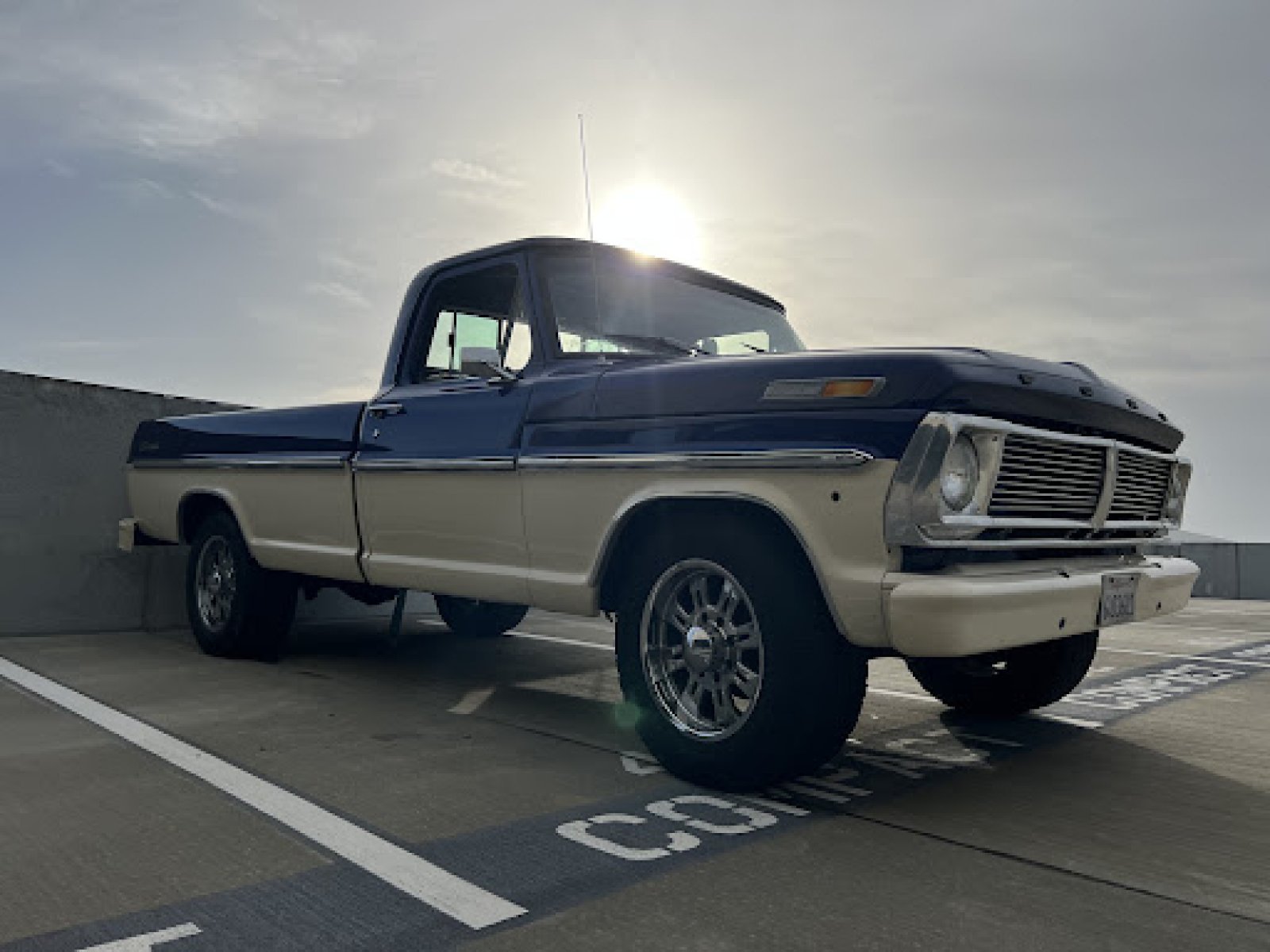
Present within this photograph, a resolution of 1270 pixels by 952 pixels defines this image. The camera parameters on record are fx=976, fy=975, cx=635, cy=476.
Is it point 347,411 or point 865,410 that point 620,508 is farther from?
point 347,411

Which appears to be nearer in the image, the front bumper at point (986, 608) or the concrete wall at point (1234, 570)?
the front bumper at point (986, 608)

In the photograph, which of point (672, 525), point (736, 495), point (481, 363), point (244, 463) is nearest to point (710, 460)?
point (736, 495)

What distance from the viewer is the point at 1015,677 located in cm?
452

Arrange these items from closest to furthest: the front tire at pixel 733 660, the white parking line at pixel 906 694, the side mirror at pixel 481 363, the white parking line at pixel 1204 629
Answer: the front tire at pixel 733 660 < the side mirror at pixel 481 363 < the white parking line at pixel 906 694 < the white parking line at pixel 1204 629

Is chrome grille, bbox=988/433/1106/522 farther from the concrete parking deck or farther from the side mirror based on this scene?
the side mirror

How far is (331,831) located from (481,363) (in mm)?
1973

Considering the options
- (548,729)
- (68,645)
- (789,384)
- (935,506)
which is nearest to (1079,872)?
(935,506)

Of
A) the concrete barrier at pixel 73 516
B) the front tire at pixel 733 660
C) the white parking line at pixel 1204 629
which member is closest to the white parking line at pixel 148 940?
the front tire at pixel 733 660

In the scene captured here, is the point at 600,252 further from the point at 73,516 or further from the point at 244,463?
the point at 73,516

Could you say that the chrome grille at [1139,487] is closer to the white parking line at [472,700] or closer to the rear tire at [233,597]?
the white parking line at [472,700]

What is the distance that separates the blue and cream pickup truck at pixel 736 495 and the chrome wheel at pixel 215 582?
1.14 metres

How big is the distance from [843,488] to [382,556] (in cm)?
269

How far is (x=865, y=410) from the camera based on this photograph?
300cm

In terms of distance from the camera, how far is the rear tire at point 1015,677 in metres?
4.40
